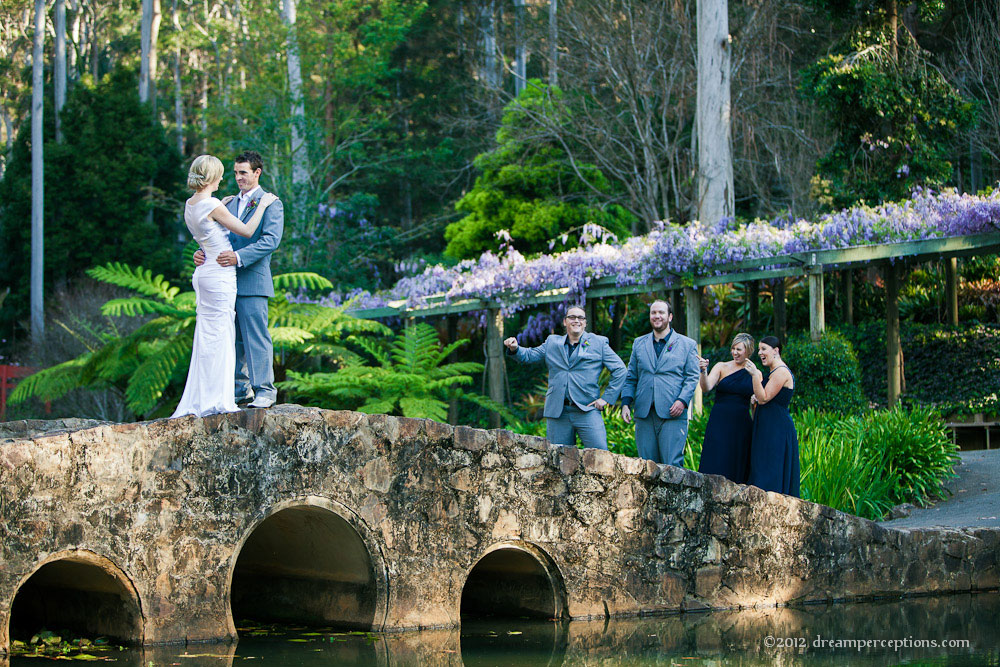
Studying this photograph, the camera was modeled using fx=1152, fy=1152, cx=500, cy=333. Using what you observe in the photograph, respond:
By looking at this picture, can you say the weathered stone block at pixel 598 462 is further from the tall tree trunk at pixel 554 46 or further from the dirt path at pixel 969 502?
the tall tree trunk at pixel 554 46

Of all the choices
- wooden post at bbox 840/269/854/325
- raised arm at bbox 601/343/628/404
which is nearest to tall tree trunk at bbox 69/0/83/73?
wooden post at bbox 840/269/854/325

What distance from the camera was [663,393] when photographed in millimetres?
8945

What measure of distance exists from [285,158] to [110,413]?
631cm

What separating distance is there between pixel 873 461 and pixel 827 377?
2.36 meters

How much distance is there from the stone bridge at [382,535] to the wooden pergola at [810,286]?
5038 mm

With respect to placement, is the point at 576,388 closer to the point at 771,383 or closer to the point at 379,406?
the point at 771,383

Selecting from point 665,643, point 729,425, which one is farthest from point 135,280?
point 665,643

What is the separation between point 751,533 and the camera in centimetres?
866

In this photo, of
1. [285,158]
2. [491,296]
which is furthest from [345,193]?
[491,296]

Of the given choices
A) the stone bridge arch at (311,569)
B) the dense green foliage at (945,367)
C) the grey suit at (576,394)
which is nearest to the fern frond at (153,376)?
the stone bridge arch at (311,569)

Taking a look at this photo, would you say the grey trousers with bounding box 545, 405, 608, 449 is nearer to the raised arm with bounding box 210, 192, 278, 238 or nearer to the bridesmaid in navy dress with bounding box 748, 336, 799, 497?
the bridesmaid in navy dress with bounding box 748, 336, 799, 497

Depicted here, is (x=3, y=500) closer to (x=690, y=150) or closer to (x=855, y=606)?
(x=855, y=606)

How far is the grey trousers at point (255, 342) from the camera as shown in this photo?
758cm

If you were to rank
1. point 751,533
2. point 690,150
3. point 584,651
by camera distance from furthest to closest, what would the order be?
1. point 690,150
2. point 751,533
3. point 584,651
